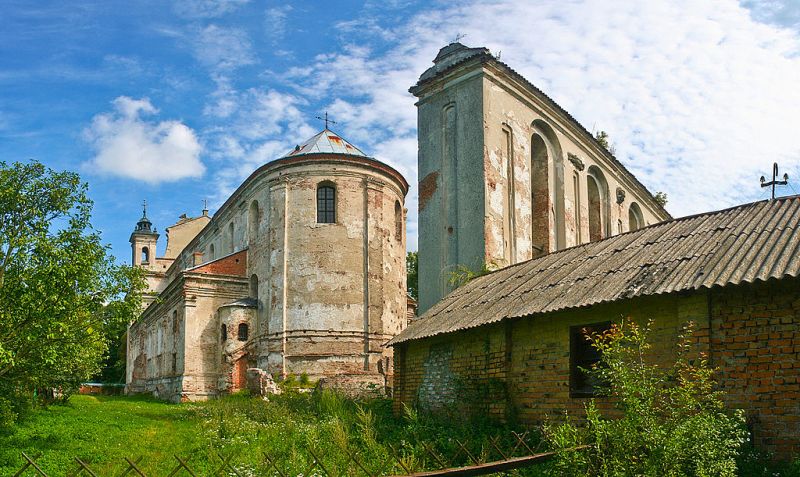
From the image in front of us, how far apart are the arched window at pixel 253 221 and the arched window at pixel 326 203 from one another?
3.18m

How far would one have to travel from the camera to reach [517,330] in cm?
1118

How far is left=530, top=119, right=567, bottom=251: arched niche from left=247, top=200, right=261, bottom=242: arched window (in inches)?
479

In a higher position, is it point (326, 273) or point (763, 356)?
point (326, 273)

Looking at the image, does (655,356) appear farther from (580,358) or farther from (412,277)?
(412,277)

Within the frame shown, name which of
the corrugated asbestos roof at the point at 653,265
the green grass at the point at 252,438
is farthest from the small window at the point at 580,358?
the green grass at the point at 252,438

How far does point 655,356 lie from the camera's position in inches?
359

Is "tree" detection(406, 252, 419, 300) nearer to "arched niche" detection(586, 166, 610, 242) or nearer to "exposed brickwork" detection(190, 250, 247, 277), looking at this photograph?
"exposed brickwork" detection(190, 250, 247, 277)

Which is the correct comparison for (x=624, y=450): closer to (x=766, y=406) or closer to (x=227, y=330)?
(x=766, y=406)

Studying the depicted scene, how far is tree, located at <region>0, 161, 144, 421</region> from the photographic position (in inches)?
489

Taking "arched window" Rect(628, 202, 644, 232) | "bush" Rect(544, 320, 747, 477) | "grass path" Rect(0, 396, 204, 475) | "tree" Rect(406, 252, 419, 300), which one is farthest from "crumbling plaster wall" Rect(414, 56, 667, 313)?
"tree" Rect(406, 252, 419, 300)

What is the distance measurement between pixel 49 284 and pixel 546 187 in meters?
15.0

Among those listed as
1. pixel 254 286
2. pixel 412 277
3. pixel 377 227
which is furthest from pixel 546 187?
pixel 412 277

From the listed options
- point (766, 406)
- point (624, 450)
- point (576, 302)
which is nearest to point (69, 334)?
point (576, 302)

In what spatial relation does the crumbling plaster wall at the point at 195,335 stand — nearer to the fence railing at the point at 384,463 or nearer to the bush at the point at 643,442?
the fence railing at the point at 384,463
